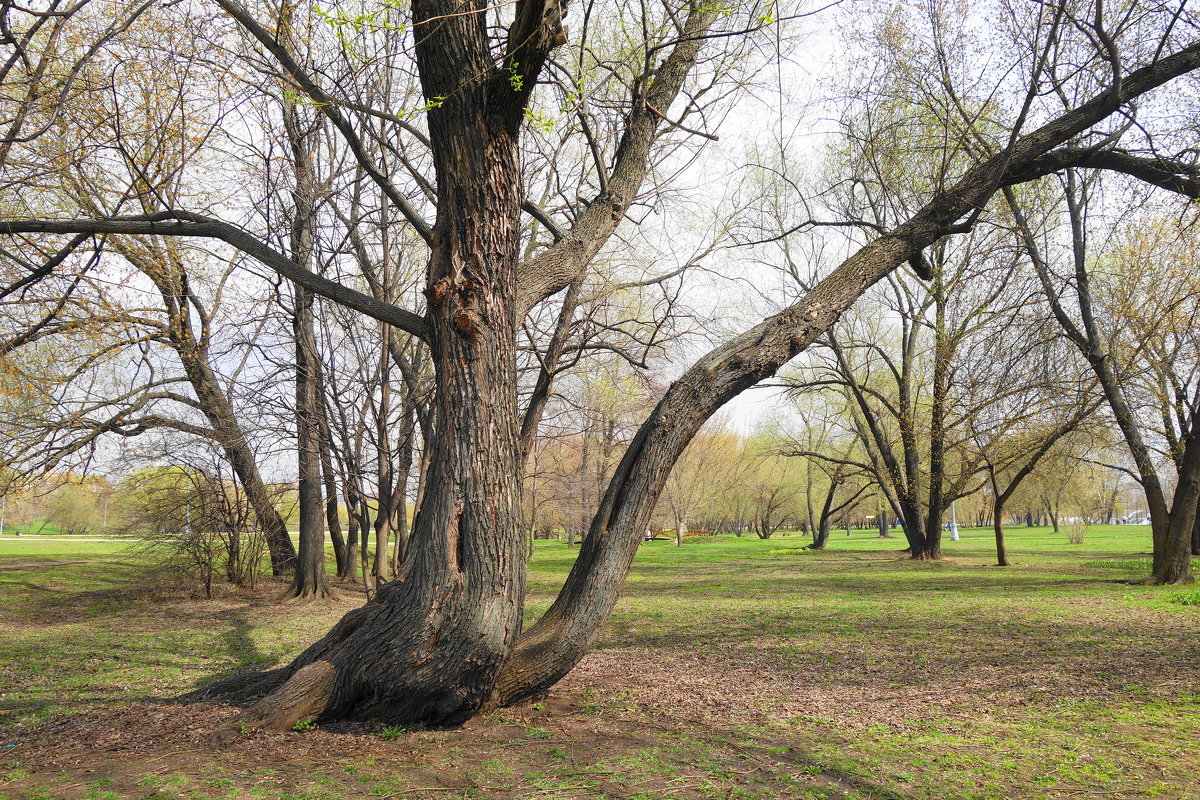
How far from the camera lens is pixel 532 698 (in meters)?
4.82

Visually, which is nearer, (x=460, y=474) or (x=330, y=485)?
(x=460, y=474)

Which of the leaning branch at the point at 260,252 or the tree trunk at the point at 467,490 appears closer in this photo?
the tree trunk at the point at 467,490

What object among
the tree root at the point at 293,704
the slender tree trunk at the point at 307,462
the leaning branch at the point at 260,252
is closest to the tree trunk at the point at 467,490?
the tree root at the point at 293,704

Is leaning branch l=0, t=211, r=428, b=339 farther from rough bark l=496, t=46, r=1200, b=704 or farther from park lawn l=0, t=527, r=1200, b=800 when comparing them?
park lawn l=0, t=527, r=1200, b=800

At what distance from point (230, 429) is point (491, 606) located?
876 cm

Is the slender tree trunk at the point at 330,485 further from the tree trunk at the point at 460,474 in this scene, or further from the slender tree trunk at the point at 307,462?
the tree trunk at the point at 460,474

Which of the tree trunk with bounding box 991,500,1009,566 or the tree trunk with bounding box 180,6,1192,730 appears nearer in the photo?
the tree trunk with bounding box 180,6,1192,730

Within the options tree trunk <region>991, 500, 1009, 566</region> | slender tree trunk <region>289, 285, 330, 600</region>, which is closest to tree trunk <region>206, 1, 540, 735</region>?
slender tree trunk <region>289, 285, 330, 600</region>

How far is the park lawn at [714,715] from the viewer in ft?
11.4

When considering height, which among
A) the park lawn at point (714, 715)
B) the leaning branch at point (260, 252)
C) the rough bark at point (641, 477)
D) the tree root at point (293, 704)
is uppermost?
the leaning branch at point (260, 252)

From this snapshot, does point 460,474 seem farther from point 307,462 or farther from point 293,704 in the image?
point 307,462

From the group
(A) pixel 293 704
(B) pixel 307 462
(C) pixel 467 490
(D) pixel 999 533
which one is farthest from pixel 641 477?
(D) pixel 999 533

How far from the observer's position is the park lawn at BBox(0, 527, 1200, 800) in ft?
11.4

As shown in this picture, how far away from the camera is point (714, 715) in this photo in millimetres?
4773
